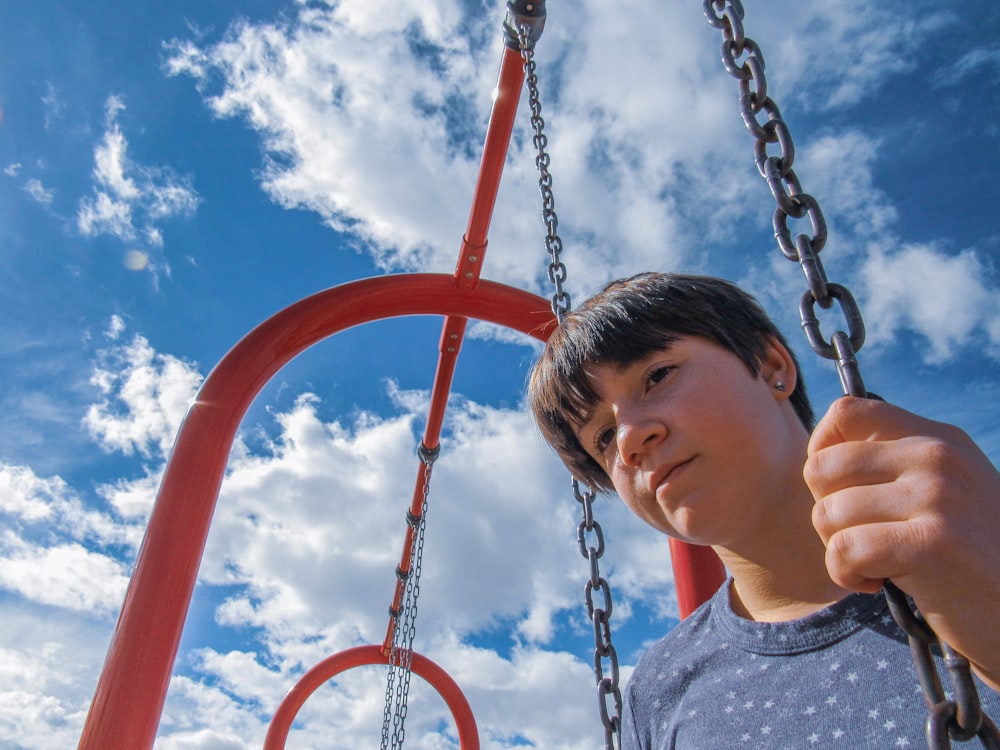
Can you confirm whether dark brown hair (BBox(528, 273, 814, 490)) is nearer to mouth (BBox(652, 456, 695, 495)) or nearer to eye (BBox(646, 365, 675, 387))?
eye (BBox(646, 365, 675, 387))

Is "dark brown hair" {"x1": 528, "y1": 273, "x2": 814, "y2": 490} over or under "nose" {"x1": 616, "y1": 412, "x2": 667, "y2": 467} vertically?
over

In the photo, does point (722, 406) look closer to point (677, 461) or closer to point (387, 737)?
point (677, 461)

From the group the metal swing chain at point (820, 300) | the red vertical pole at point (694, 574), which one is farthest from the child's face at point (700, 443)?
the red vertical pole at point (694, 574)

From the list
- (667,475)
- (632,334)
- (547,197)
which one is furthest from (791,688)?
(547,197)

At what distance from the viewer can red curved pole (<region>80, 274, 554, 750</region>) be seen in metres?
1.95

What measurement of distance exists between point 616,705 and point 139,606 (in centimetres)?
145

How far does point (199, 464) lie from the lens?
2.36 metres

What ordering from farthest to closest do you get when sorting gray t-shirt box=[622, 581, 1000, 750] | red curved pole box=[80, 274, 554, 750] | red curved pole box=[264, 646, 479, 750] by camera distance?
1. red curved pole box=[264, 646, 479, 750]
2. red curved pole box=[80, 274, 554, 750]
3. gray t-shirt box=[622, 581, 1000, 750]

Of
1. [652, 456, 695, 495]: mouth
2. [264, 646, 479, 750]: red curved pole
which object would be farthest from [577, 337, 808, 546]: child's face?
[264, 646, 479, 750]: red curved pole

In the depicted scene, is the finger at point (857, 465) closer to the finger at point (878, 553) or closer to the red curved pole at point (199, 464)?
the finger at point (878, 553)

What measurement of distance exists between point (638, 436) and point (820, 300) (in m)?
0.44

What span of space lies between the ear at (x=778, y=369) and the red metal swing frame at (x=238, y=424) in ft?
4.46

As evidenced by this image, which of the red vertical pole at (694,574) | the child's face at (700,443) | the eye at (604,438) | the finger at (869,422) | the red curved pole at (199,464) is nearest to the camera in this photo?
the finger at (869,422)

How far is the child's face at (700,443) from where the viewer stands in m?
1.09
